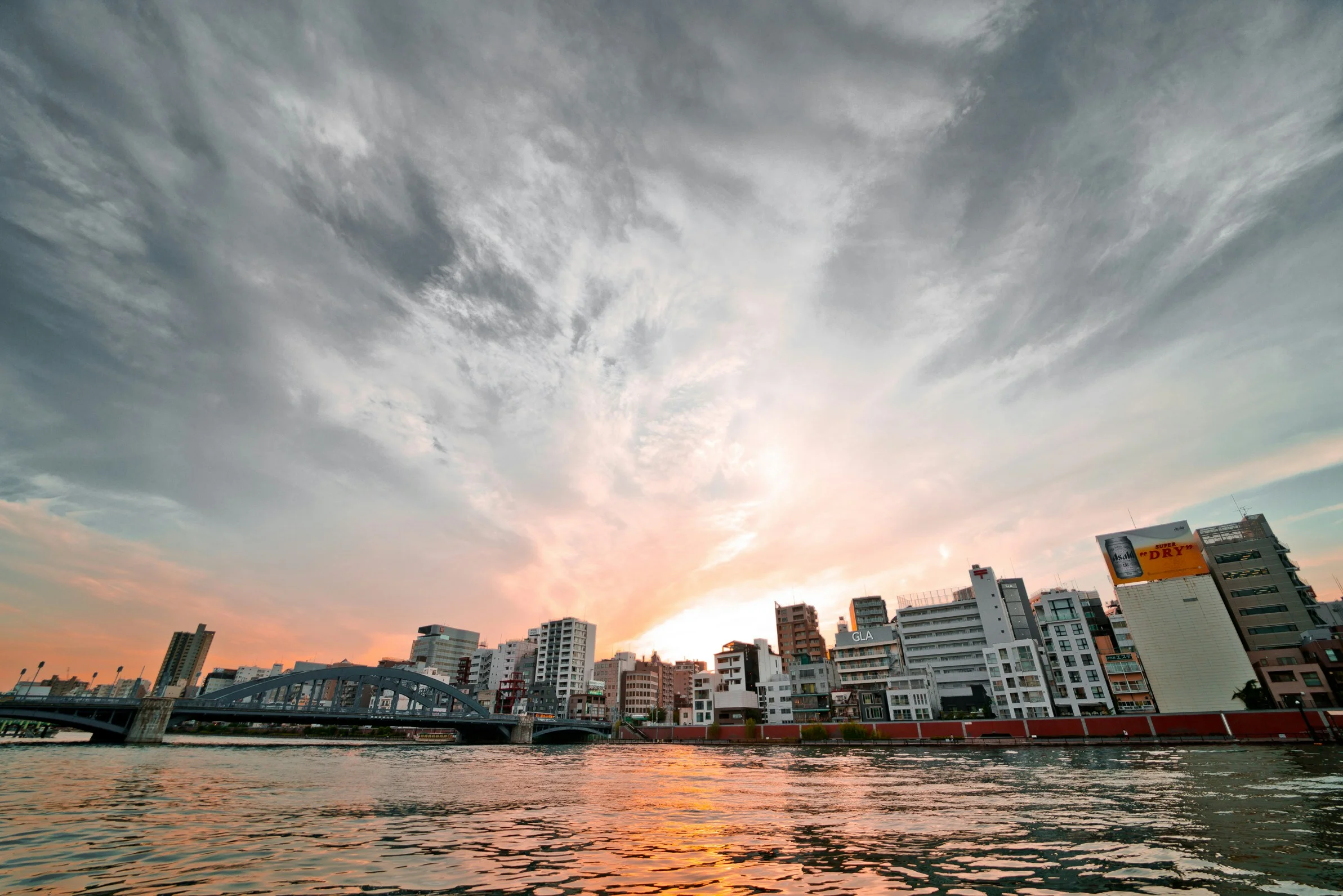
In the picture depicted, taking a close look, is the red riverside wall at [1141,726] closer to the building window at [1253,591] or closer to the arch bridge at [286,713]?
the building window at [1253,591]

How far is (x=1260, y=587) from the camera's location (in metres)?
92.6

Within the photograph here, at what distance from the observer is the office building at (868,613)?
156375mm

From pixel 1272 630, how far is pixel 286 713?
14947cm

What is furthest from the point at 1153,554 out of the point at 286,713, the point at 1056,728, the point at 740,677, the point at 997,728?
the point at 286,713

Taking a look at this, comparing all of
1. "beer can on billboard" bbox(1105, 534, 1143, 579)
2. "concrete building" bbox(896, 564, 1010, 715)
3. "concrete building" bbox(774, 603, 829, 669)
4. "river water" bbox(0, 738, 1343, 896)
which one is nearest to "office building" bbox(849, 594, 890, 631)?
"concrete building" bbox(774, 603, 829, 669)

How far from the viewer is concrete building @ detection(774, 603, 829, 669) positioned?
547 feet

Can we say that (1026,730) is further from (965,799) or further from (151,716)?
(151,716)

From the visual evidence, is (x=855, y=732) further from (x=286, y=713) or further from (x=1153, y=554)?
(x=286, y=713)

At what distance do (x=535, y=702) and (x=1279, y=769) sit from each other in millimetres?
172427

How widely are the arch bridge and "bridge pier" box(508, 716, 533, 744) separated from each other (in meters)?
0.17

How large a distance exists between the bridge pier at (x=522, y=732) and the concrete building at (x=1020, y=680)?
3501 inches

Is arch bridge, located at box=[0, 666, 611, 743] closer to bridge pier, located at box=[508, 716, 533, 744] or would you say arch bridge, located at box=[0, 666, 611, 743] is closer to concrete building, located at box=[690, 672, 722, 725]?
bridge pier, located at box=[508, 716, 533, 744]

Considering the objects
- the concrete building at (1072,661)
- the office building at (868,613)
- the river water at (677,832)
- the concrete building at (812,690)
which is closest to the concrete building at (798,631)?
the office building at (868,613)

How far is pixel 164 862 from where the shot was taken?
1274 centimetres
